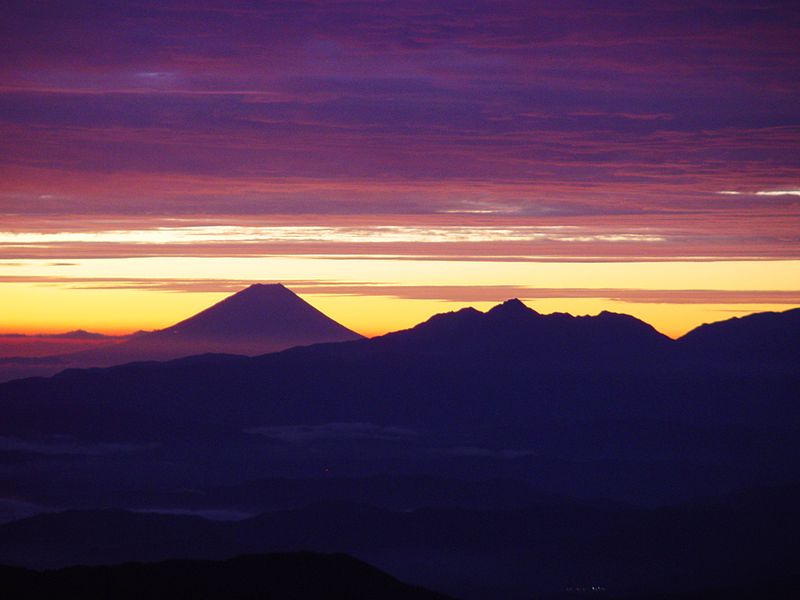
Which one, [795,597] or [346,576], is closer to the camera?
[346,576]

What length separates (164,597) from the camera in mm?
73375

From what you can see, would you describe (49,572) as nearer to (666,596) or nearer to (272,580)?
(272,580)

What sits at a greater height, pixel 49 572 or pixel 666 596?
pixel 49 572

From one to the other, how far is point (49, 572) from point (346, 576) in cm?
1918

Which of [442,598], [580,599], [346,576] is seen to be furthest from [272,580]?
[580,599]

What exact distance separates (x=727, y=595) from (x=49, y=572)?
113814mm

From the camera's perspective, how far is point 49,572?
75.2 meters

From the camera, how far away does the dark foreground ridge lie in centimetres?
7200

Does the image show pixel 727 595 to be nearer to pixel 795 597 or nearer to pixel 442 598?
pixel 795 597

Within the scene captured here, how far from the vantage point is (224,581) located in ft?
254

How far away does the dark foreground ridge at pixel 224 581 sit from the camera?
72.0 m

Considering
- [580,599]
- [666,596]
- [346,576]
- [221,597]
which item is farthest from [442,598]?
[580,599]

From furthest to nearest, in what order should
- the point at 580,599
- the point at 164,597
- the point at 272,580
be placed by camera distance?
the point at 580,599 < the point at 272,580 < the point at 164,597

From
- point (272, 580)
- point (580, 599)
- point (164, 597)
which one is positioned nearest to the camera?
point (164, 597)
